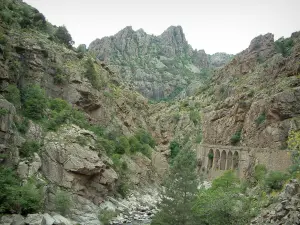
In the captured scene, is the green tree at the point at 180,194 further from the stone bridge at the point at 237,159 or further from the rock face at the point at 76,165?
the stone bridge at the point at 237,159

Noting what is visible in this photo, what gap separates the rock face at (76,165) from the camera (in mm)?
37906

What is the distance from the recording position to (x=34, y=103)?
136 feet

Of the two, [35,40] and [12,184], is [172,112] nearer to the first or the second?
[35,40]

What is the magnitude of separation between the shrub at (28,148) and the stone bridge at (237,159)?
95.4 feet

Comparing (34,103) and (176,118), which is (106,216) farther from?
(176,118)

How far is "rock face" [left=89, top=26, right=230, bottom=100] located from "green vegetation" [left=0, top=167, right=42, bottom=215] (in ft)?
353

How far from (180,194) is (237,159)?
32.2 m

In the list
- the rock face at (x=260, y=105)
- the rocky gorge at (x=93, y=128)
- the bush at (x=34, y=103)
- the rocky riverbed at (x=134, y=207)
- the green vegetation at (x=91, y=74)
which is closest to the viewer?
the rocky gorge at (x=93, y=128)

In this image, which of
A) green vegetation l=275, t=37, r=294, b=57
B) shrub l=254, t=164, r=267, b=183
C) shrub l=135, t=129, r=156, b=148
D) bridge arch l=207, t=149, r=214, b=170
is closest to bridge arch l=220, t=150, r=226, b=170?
bridge arch l=207, t=149, r=214, b=170

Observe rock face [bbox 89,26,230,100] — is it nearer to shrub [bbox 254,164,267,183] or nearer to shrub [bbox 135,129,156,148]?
shrub [bbox 135,129,156,148]

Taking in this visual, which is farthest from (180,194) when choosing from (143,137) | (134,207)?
(143,137)

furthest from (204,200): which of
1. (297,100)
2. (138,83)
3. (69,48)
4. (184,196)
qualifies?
(138,83)

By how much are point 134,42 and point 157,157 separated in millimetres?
109963

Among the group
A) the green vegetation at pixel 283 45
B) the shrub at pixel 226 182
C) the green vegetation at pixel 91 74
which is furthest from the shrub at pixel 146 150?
the green vegetation at pixel 283 45
